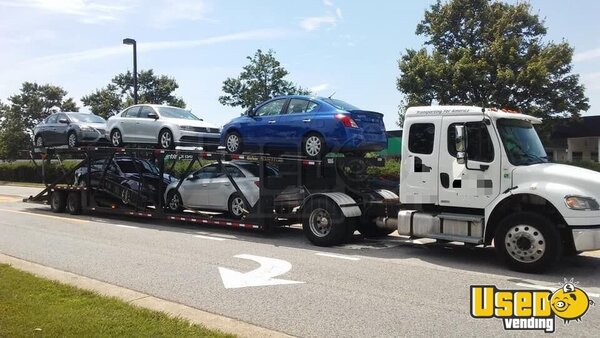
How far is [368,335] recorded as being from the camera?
5020mm

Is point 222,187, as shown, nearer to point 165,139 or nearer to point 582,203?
point 165,139

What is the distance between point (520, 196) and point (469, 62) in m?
20.3

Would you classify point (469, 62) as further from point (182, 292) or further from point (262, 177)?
point (182, 292)

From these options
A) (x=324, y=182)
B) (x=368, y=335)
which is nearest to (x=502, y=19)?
(x=324, y=182)

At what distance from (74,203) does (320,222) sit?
987 centimetres

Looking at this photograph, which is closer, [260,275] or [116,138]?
[260,275]

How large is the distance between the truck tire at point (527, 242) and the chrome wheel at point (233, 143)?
6412mm

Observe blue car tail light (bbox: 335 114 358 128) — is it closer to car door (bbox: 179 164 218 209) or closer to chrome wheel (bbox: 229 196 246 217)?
chrome wheel (bbox: 229 196 246 217)

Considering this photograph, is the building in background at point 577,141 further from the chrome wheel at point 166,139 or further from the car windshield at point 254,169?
the chrome wheel at point 166,139

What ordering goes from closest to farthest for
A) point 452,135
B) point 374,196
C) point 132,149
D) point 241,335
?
point 241,335, point 452,135, point 374,196, point 132,149

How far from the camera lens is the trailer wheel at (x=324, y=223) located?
9.88 metres

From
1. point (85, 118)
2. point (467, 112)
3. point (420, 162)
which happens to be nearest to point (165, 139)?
point (85, 118)

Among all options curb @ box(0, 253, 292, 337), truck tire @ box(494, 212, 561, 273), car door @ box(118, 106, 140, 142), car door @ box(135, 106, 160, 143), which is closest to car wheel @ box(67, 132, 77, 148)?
car door @ box(118, 106, 140, 142)

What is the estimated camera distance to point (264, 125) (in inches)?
455
